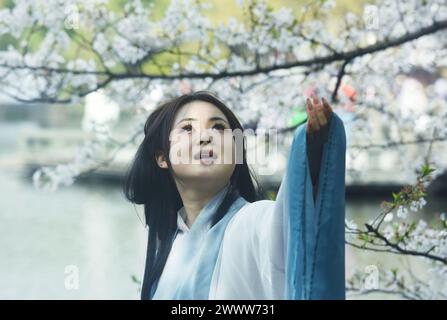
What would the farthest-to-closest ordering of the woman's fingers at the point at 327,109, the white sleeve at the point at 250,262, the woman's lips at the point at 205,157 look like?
the woman's lips at the point at 205,157 < the white sleeve at the point at 250,262 < the woman's fingers at the point at 327,109

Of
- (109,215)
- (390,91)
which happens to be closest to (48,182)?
(390,91)

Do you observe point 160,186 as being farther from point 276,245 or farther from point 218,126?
point 276,245

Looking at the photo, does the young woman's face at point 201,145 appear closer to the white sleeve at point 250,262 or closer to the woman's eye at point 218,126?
the woman's eye at point 218,126

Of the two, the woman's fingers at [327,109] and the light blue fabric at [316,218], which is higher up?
the woman's fingers at [327,109]

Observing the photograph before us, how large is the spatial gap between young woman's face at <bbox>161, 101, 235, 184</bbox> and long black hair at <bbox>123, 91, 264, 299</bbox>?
0.02 meters

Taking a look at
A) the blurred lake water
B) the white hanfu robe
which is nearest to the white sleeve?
the white hanfu robe

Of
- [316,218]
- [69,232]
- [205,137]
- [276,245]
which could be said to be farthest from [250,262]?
[69,232]

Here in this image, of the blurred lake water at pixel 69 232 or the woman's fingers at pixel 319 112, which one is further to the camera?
the blurred lake water at pixel 69 232

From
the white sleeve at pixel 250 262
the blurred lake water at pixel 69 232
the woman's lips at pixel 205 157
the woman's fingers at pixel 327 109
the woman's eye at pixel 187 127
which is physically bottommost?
the white sleeve at pixel 250 262

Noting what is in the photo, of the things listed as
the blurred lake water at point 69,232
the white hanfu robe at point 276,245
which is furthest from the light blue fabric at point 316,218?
the blurred lake water at point 69,232

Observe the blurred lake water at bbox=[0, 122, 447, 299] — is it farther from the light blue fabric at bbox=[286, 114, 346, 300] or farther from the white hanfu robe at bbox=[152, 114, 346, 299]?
the light blue fabric at bbox=[286, 114, 346, 300]

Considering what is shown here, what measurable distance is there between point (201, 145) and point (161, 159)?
0.50 feet

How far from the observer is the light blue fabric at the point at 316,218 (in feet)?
5.68

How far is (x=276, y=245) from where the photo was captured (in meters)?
1.83
